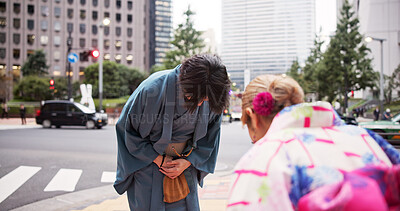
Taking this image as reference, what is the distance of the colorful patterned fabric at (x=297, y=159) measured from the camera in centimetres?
94

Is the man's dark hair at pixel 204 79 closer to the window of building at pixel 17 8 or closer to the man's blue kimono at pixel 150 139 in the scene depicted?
the man's blue kimono at pixel 150 139

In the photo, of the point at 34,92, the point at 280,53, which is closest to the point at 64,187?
the point at 34,92

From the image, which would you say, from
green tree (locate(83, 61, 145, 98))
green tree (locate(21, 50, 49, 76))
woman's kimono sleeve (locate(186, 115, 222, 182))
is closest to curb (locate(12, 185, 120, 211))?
woman's kimono sleeve (locate(186, 115, 222, 182))

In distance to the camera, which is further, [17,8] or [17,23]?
[17,23]

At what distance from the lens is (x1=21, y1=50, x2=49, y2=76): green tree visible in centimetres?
4966

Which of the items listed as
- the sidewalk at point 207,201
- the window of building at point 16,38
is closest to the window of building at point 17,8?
the window of building at point 16,38

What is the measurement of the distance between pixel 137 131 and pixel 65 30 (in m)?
63.8

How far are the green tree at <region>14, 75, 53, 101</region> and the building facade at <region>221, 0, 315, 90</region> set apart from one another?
6104 cm

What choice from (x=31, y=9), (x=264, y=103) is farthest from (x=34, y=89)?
(x=264, y=103)

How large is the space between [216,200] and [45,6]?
6354 centimetres

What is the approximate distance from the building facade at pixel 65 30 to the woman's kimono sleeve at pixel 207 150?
59260 millimetres

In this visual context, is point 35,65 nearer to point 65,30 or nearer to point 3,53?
point 3,53

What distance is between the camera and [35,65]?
165 feet

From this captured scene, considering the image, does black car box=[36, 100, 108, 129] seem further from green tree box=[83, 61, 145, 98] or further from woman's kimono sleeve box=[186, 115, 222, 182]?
green tree box=[83, 61, 145, 98]
